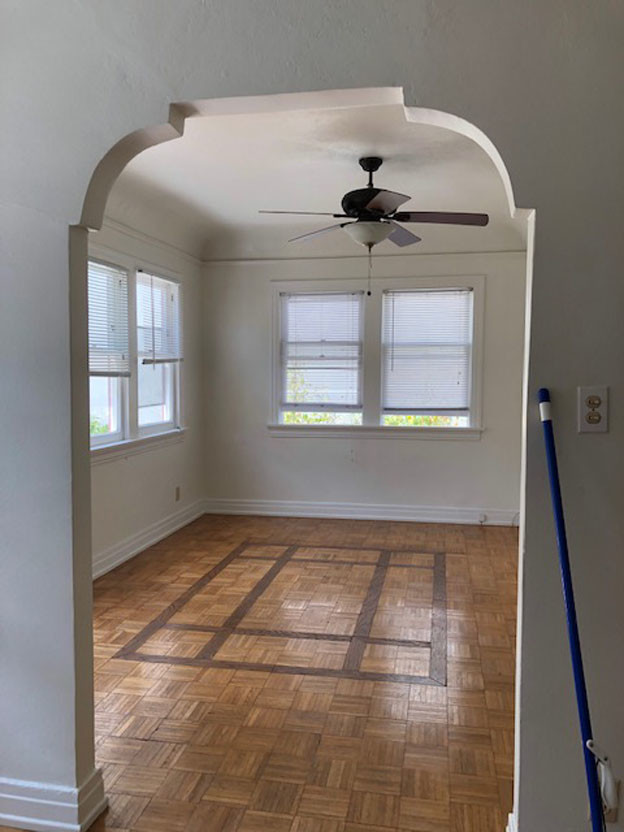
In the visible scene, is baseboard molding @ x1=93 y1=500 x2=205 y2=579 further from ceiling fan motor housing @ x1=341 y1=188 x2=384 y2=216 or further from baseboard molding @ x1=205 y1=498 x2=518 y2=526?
ceiling fan motor housing @ x1=341 y1=188 x2=384 y2=216

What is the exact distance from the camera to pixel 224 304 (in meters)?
5.86

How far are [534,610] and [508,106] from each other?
4.07ft

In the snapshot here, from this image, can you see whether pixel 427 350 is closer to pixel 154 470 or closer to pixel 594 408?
pixel 154 470

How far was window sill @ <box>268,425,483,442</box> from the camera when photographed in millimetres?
5551

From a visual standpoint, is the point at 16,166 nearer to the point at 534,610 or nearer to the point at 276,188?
the point at 534,610

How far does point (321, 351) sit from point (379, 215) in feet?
7.43

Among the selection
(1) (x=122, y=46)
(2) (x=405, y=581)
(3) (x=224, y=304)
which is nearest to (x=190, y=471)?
(3) (x=224, y=304)

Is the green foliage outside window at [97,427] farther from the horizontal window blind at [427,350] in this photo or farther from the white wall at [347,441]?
the horizontal window blind at [427,350]

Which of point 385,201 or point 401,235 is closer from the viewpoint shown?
point 385,201

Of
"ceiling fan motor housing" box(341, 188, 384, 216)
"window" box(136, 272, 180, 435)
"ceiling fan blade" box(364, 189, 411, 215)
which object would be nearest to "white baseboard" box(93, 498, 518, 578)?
"window" box(136, 272, 180, 435)

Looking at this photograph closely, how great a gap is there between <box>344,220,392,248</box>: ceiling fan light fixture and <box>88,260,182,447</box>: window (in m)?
1.62

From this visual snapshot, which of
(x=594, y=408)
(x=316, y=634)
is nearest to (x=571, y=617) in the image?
(x=594, y=408)

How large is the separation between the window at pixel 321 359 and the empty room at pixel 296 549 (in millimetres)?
1194

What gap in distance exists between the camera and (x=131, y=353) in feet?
15.0
